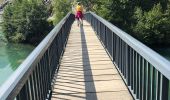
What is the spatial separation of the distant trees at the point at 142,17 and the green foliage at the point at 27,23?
1169cm

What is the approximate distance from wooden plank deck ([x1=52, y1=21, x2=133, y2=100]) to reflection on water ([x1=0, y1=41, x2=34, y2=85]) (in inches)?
1207

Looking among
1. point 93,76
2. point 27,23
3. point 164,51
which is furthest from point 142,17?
point 93,76

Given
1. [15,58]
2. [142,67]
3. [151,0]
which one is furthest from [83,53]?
[151,0]

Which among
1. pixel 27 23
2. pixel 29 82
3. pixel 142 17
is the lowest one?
pixel 27 23

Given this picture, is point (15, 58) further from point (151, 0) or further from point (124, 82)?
point (124, 82)

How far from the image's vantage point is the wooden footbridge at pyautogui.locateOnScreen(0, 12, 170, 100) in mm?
3846

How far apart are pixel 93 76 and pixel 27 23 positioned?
6457cm

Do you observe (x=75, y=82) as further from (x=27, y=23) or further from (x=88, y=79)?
(x=27, y=23)

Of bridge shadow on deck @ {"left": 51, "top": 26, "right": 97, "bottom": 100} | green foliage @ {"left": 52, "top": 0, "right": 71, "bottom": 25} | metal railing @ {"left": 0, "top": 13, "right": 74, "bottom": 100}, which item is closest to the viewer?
metal railing @ {"left": 0, "top": 13, "right": 74, "bottom": 100}

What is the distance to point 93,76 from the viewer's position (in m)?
7.79

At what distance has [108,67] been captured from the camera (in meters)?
8.64

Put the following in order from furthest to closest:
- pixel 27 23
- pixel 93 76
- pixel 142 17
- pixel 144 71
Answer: pixel 27 23 → pixel 142 17 → pixel 93 76 → pixel 144 71

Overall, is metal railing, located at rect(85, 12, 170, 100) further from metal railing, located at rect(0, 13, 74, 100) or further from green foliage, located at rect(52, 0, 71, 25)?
green foliage, located at rect(52, 0, 71, 25)

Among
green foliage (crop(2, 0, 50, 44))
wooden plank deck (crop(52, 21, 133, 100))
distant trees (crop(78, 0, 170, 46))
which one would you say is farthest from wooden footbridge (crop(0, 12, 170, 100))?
green foliage (crop(2, 0, 50, 44))
